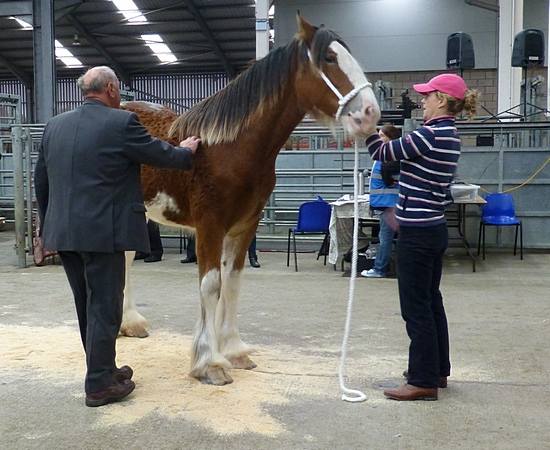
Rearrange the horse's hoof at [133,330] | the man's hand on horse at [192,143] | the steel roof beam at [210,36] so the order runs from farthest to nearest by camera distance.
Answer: the steel roof beam at [210,36] → the horse's hoof at [133,330] → the man's hand on horse at [192,143]

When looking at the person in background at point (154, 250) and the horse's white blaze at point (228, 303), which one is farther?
the person in background at point (154, 250)

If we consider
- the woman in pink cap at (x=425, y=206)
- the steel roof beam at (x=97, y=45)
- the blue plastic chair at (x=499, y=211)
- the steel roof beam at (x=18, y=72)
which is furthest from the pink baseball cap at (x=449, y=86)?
the steel roof beam at (x=18, y=72)

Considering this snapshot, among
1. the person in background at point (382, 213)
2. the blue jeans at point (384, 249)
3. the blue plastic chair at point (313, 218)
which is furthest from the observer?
the blue plastic chair at point (313, 218)

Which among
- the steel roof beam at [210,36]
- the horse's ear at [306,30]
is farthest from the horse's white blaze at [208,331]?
the steel roof beam at [210,36]

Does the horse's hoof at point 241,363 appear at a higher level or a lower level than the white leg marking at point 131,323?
lower

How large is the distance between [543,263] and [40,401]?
6.75m

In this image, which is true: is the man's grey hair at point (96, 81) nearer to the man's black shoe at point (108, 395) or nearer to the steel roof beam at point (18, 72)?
the man's black shoe at point (108, 395)

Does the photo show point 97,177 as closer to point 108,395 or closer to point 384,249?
point 108,395

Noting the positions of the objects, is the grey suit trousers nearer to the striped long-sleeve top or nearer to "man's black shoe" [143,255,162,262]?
the striped long-sleeve top

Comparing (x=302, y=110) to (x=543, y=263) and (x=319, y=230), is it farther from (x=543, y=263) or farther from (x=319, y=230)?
(x=543, y=263)

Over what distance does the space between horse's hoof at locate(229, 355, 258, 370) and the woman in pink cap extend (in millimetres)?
921

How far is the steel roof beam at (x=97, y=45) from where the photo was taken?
65.0 feet

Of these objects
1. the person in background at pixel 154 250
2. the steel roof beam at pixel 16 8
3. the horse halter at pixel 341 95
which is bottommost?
the person in background at pixel 154 250

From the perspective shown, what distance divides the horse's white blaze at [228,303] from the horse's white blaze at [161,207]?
1.29 feet
